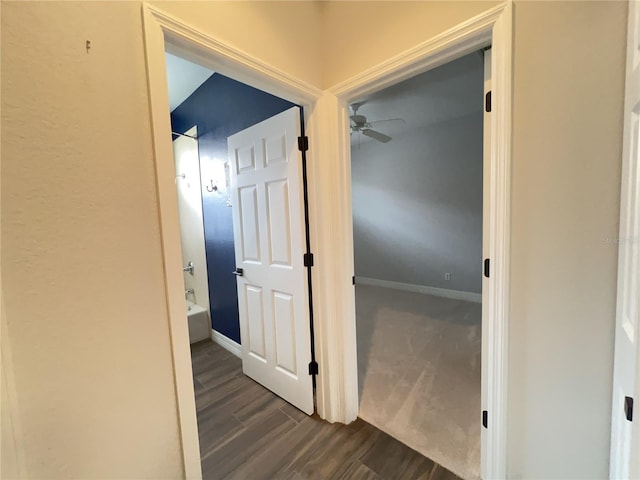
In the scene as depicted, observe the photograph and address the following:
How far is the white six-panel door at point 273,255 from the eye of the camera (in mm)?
1748

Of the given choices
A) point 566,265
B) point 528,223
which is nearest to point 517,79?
point 528,223

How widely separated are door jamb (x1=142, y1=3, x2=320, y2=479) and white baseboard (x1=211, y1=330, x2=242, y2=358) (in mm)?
1596

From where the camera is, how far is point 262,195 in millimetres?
1945

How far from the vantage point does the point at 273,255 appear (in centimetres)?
192

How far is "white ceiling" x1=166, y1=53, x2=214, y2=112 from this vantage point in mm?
2230

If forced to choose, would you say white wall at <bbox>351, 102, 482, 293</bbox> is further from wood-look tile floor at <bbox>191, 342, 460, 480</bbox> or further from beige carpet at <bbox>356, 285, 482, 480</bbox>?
wood-look tile floor at <bbox>191, 342, 460, 480</bbox>

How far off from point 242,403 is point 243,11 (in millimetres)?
2480

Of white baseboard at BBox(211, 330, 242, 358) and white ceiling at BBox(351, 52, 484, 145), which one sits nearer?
white ceiling at BBox(351, 52, 484, 145)

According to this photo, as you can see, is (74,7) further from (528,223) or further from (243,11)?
(528,223)

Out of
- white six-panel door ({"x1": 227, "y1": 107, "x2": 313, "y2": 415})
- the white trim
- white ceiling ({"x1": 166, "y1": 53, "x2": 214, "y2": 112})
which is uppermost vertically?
white ceiling ({"x1": 166, "y1": 53, "x2": 214, "y2": 112})

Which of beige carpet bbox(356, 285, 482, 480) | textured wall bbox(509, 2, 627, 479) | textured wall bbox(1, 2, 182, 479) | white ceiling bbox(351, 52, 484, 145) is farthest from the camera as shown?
white ceiling bbox(351, 52, 484, 145)

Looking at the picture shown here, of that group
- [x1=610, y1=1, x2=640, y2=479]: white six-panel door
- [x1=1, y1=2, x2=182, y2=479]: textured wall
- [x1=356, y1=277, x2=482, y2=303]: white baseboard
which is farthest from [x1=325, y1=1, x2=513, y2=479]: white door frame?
[x1=356, y1=277, x2=482, y2=303]: white baseboard

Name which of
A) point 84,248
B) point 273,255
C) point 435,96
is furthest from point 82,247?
point 435,96

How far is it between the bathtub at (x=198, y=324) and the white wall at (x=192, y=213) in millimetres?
86
